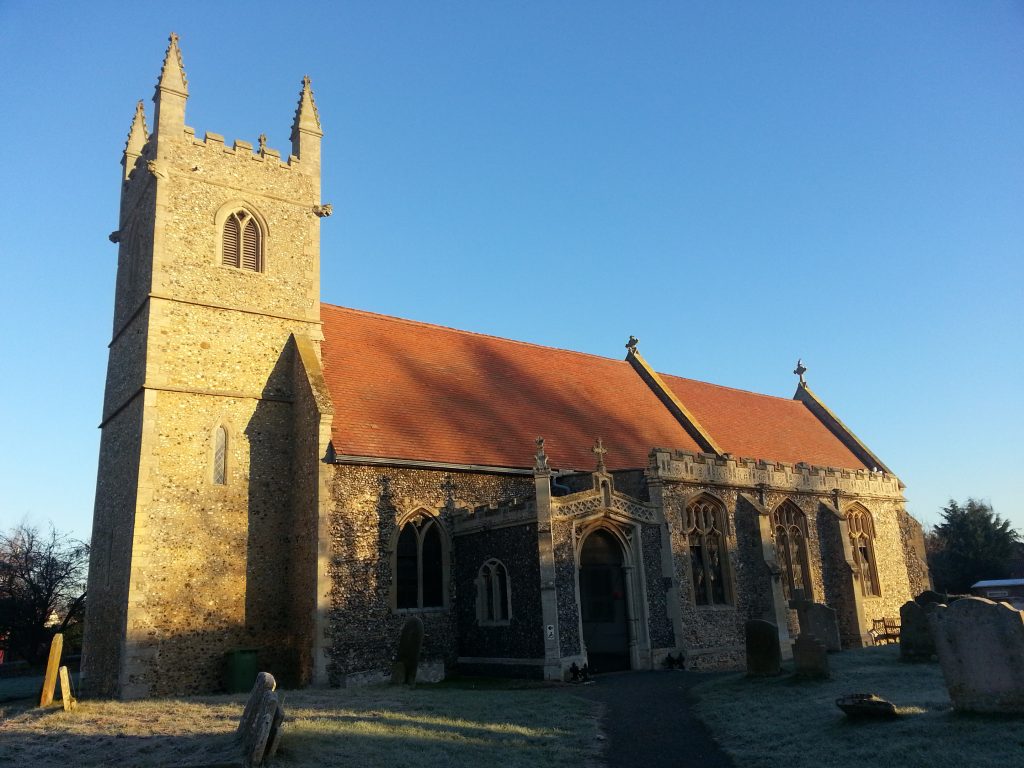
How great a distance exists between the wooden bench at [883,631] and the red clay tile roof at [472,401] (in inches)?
302

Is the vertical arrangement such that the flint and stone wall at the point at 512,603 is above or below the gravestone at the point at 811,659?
above

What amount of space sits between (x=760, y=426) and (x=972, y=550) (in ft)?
55.9

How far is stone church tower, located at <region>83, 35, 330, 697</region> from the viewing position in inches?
634

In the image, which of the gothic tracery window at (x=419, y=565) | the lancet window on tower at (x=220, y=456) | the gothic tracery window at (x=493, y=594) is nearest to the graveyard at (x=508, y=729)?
the gothic tracery window at (x=493, y=594)

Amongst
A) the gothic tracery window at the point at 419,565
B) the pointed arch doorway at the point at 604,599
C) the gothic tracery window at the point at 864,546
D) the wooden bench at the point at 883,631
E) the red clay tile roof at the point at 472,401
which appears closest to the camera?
the gothic tracery window at the point at 419,565

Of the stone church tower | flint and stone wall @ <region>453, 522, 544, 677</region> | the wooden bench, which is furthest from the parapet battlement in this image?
the wooden bench

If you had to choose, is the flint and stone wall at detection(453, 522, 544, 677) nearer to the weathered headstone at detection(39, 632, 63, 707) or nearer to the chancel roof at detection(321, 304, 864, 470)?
the chancel roof at detection(321, 304, 864, 470)

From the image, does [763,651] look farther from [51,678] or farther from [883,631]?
[883,631]

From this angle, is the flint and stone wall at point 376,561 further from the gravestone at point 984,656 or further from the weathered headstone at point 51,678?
the gravestone at point 984,656

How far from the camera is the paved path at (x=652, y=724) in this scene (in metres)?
8.99

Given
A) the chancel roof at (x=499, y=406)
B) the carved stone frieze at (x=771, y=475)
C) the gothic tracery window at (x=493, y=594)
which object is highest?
the chancel roof at (x=499, y=406)

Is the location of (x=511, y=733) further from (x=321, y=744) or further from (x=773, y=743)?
(x=773, y=743)

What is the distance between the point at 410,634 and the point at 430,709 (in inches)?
154

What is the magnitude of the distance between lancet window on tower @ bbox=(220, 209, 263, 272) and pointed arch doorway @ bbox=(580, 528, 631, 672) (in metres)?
11.0
